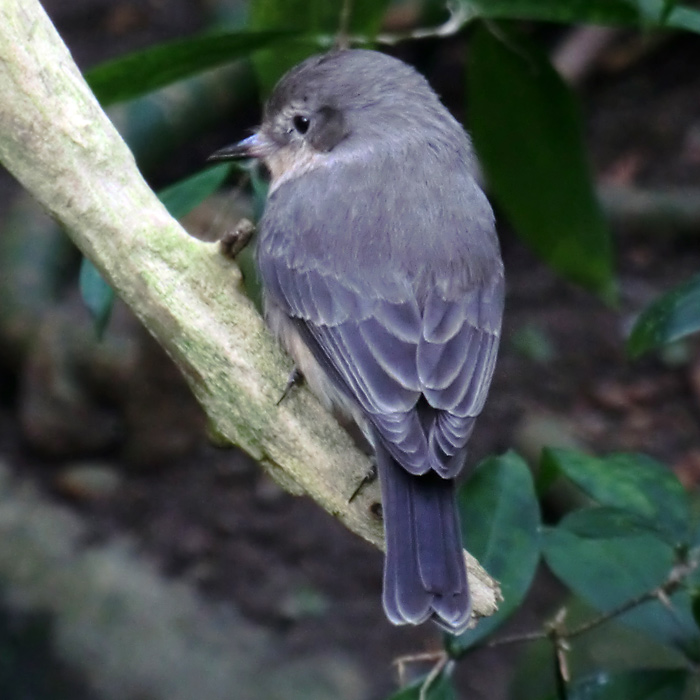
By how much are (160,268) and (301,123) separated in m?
0.76

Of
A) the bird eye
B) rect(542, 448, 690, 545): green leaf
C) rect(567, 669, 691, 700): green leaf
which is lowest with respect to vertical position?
rect(567, 669, 691, 700): green leaf

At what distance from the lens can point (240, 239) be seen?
75.4 inches

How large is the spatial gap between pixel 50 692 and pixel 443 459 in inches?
90.0

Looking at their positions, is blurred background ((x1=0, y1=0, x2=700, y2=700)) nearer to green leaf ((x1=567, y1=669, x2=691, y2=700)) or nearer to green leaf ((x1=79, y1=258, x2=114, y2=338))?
green leaf ((x1=79, y1=258, x2=114, y2=338))

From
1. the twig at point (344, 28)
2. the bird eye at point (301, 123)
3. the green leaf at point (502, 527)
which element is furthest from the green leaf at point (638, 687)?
the twig at point (344, 28)

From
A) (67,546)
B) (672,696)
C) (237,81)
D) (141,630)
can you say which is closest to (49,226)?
(237,81)

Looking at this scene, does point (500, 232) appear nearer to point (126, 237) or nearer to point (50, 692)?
point (50, 692)

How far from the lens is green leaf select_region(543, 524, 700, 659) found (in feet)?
6.66

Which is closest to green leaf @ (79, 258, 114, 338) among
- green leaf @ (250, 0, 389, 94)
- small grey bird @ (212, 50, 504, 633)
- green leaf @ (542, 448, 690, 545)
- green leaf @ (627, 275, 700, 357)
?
small grey bird @ (212, 50, 504, 633)

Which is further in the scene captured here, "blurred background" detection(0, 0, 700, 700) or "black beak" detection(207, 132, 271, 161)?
"blurred background" detection(0, 0, 700, 700)

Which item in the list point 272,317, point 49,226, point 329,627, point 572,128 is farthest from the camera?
point 49,226

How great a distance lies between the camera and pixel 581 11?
237cm

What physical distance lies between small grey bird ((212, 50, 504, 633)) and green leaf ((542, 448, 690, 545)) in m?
0.22

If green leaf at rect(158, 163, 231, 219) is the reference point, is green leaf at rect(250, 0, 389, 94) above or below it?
above
